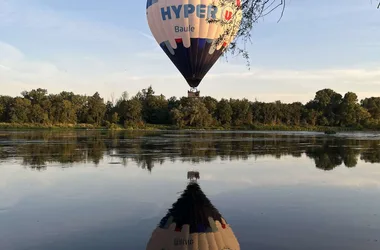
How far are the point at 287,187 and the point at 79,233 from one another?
618cm

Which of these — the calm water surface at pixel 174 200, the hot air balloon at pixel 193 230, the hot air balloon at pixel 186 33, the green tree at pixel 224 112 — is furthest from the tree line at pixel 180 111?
the hot air balloon at pixel 193 230

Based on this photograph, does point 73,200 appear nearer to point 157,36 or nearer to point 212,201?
point 212,201

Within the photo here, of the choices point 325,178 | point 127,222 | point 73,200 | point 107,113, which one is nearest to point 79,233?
point 127,222

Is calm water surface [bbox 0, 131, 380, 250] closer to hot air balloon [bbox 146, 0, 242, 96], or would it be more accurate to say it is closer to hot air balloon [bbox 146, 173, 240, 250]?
hot air balloon [bbox 146, 173, 240, 250]

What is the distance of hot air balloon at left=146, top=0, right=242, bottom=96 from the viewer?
22.8m

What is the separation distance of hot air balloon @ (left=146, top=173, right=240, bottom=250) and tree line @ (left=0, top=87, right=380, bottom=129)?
188 feet

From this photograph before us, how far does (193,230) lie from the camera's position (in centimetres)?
724

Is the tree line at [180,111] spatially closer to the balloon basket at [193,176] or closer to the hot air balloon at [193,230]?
the balloon basket at [193,176]

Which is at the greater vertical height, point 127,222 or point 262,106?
point 262,106

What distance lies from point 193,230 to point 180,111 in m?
65.5

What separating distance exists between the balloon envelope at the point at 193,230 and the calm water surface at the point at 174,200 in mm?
173

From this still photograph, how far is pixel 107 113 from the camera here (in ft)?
265

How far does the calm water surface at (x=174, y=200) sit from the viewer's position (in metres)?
6.48

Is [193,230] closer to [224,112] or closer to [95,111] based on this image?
[95,111]
